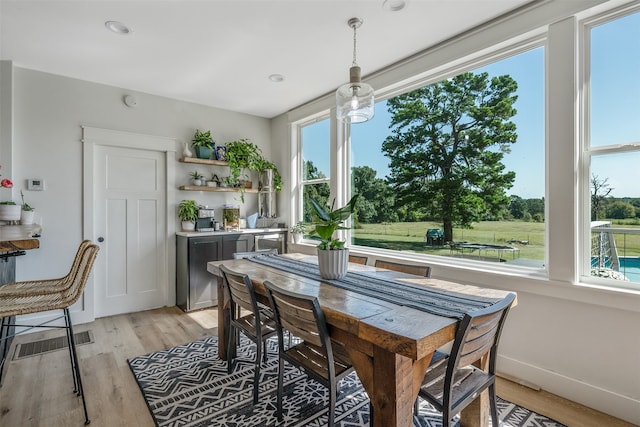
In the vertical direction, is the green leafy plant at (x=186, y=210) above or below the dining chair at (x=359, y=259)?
above

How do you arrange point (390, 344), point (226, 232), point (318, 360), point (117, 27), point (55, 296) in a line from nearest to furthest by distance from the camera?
point (390, 344), point (318, 360), point (55, 296), point (117, 27), point (226, 232)

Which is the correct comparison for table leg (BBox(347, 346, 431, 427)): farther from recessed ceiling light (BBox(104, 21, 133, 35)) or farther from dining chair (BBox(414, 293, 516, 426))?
recessed ceiling light (BBox(104, 21, 133, 35))

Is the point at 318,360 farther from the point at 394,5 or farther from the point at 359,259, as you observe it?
the point at 394,5

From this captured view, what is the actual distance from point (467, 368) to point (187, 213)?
142 inches

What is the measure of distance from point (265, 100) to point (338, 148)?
1.24m

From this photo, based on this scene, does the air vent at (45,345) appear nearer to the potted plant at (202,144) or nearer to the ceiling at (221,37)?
the potted plant at (202,144)

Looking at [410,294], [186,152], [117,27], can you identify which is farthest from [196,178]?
[410,294]

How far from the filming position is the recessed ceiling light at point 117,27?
246 cm

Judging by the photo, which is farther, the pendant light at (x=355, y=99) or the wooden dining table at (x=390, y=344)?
the pendant light at (x=355, y=99)

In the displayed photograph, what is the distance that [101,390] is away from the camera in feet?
7.13

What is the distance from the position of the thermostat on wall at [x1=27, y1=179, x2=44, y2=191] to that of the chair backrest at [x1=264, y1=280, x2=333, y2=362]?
3172 millimetres

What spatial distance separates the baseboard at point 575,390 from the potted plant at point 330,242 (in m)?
1.53

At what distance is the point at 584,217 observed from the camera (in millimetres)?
2117

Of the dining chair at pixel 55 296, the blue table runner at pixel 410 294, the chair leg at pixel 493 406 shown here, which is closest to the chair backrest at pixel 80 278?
the dining chair at pixel 55 296
